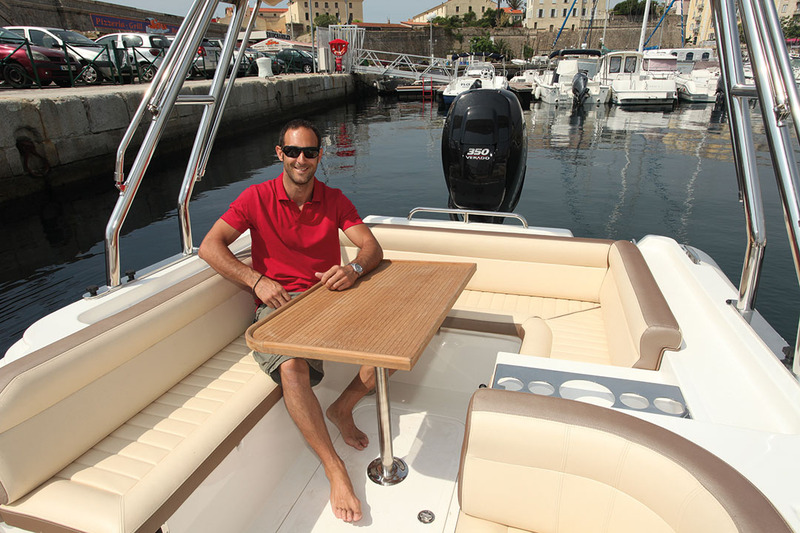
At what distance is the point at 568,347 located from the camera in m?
2.30

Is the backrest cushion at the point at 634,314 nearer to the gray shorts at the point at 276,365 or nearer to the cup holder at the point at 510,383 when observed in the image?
the cup holder at the point at 510,383

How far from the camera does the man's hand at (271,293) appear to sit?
1.94 m

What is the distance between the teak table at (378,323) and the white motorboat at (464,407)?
5 centimetres

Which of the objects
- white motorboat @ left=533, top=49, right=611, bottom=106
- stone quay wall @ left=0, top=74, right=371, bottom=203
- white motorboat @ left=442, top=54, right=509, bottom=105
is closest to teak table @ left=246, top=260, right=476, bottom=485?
stone quay wall @ left=0, top=74, right=371, bottom=203

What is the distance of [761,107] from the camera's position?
4.34 feet

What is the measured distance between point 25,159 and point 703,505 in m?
9.23

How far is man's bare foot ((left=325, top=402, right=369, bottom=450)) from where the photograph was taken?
2.21m

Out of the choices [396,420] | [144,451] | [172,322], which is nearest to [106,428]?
[144,451]

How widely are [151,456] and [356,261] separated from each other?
1022mm

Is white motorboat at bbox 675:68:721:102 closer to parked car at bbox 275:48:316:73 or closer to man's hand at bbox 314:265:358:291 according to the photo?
parked car at bbox 275:48:316:73

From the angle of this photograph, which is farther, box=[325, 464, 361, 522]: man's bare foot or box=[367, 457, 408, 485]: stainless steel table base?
box=[367, 457, 408, 485]: stainless steel table base

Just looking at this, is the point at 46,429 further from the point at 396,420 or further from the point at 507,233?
the point at 507,233

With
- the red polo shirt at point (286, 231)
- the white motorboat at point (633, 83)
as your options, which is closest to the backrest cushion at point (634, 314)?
the red polo shirt at point (286, 231)

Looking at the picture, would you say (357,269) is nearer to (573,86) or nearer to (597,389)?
(597,389)
